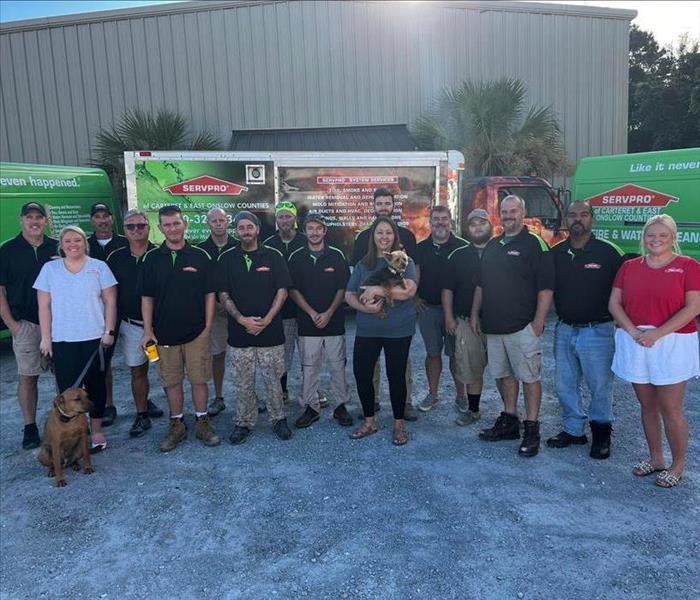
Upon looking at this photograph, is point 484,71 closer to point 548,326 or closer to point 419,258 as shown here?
point 548,326

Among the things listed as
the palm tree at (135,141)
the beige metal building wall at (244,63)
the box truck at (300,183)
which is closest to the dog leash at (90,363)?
the box truck at (300,183)

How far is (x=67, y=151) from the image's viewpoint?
54.6ft

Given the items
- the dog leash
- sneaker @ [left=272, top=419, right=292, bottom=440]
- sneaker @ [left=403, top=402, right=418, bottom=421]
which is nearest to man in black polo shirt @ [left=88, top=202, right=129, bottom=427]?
the dog leash

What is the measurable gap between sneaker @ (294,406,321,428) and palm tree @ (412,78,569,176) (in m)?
10.2

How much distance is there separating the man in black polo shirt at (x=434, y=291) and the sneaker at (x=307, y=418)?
3.29 feet

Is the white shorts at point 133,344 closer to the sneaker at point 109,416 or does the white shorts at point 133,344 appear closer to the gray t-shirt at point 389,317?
the sneaker at point 109,416

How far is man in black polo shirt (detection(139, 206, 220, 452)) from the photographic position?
4320 millimetres

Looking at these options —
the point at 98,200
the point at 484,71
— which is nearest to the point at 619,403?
the point at 98,200

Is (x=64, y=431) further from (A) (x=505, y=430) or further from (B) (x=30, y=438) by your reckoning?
(A) (x=505, y=430)

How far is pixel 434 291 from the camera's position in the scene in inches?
193

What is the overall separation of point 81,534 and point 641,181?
8474mm

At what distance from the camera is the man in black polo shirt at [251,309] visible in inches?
174

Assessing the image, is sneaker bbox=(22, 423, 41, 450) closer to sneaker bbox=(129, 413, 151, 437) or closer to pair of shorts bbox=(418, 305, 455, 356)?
sneaker bbox=(129, 413, 151, 437)

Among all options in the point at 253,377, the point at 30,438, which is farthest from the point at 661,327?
the point at 30,438
